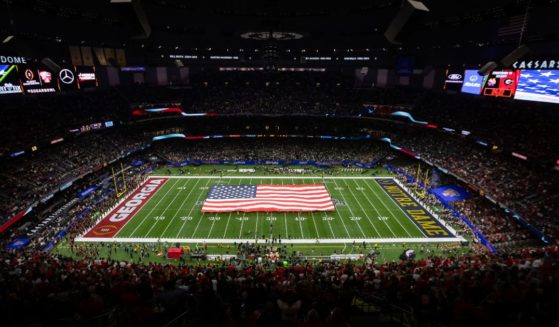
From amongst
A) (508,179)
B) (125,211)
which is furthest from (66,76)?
(508,179)

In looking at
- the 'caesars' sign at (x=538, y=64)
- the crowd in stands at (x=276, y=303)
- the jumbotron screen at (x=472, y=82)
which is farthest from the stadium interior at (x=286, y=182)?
the crowd in stands at (x=276, y=303)

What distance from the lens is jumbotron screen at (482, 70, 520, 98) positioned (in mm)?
35406

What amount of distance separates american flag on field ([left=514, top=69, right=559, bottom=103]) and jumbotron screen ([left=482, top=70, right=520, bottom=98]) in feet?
2.05

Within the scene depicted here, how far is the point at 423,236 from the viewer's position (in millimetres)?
30875

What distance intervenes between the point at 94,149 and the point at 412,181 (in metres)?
46.7

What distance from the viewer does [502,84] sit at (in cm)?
3684

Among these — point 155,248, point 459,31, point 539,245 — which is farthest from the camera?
point 459,31

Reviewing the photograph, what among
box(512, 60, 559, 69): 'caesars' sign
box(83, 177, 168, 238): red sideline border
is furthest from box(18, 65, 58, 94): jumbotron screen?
box(512, 60, 559, 69): 'caesars' sign

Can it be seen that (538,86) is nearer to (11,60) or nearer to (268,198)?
(268,198)

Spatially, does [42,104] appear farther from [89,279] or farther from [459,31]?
[459,31]

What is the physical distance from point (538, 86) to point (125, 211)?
46.6 metres

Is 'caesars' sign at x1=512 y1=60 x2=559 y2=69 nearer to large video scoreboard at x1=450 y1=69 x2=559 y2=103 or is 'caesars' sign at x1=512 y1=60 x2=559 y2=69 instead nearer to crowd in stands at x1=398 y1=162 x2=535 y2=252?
large video scoreboard at x1=450 y1=69 x2=559 y2=103

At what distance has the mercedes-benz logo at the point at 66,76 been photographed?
42.2 metres

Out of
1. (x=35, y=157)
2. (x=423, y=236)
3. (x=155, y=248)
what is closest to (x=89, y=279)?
(x=155, y=248)
